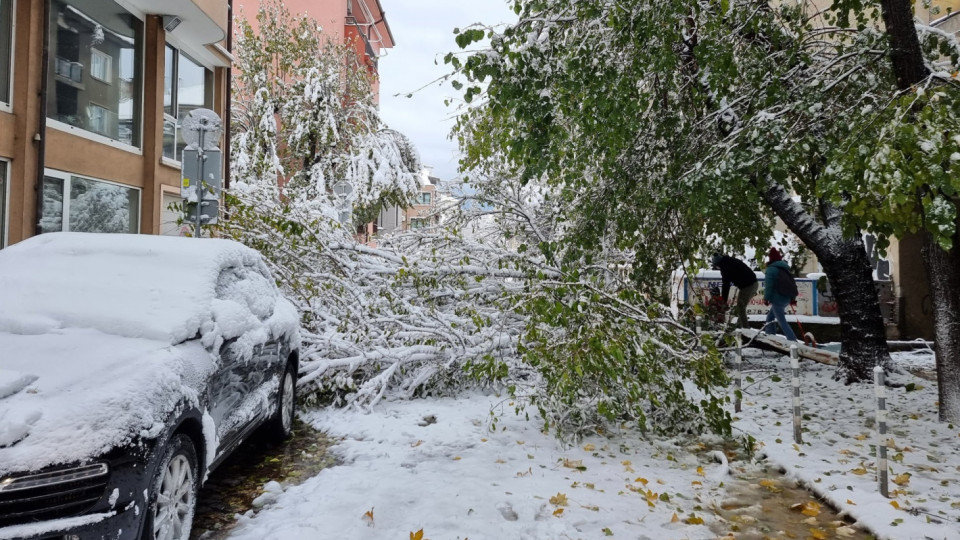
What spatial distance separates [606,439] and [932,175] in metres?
3.53

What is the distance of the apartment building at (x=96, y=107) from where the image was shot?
974 centimetres

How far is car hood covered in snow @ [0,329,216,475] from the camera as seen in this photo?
2768 mm

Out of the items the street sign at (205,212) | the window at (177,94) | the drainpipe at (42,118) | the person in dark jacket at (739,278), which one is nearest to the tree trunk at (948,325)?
the person in dark jacket at (739,278)

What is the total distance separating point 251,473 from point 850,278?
25.4ft

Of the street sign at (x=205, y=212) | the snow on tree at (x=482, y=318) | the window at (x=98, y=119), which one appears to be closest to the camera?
the snow on tree at (x=482, y=318)

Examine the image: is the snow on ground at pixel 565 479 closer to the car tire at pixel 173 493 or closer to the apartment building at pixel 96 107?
the car tire at pixel 173 493

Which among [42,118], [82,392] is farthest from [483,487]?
[42,118]

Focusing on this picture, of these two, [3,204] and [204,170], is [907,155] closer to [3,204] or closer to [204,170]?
[204,170]

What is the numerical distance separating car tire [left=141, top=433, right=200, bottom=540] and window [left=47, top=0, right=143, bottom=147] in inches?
376

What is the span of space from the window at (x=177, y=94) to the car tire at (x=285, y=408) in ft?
32.3

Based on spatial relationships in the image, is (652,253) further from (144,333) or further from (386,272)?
(144,333)

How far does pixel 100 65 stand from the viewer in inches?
468

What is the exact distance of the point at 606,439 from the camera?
6.23m

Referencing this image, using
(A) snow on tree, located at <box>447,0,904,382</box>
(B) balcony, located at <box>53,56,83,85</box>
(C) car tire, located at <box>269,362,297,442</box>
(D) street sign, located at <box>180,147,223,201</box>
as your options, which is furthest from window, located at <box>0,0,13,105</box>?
(A) snow on tree, located at <box>447,0,904,382</box>
